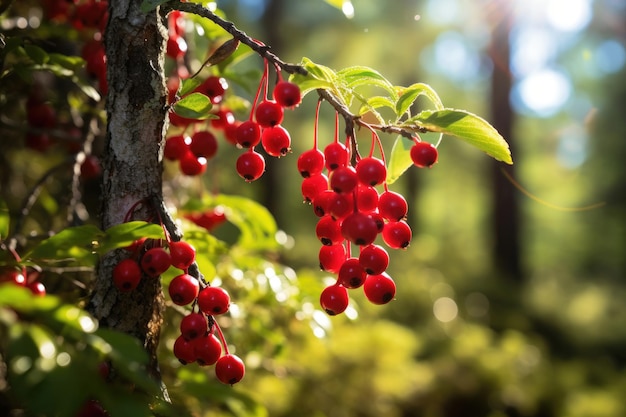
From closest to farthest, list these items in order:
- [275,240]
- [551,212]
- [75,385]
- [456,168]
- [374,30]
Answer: [75,385]
[275,240]
[374,30]
[456,168]
[551,212]

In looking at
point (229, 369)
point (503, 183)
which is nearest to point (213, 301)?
point (229, 369)

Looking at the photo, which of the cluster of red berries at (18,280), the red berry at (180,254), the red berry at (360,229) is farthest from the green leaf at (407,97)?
the cluster of red berries at (18,280)

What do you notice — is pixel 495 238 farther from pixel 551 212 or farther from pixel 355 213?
pixel 551 212

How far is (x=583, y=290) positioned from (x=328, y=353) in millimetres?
10553

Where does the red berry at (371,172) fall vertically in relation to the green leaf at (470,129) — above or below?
below

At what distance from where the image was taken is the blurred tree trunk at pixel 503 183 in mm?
12008

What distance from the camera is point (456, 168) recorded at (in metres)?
20.1

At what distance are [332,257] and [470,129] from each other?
1.54 ft

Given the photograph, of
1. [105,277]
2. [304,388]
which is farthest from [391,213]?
[304,388]

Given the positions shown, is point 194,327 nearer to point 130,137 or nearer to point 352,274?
point 352,274

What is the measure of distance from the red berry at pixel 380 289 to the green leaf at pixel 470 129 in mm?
392

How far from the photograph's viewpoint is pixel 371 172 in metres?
1.29

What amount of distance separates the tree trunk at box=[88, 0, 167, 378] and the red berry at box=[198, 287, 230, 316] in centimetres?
19

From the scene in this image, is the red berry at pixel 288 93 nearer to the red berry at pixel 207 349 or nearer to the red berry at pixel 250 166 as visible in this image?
the red berry at pixel 250 166
